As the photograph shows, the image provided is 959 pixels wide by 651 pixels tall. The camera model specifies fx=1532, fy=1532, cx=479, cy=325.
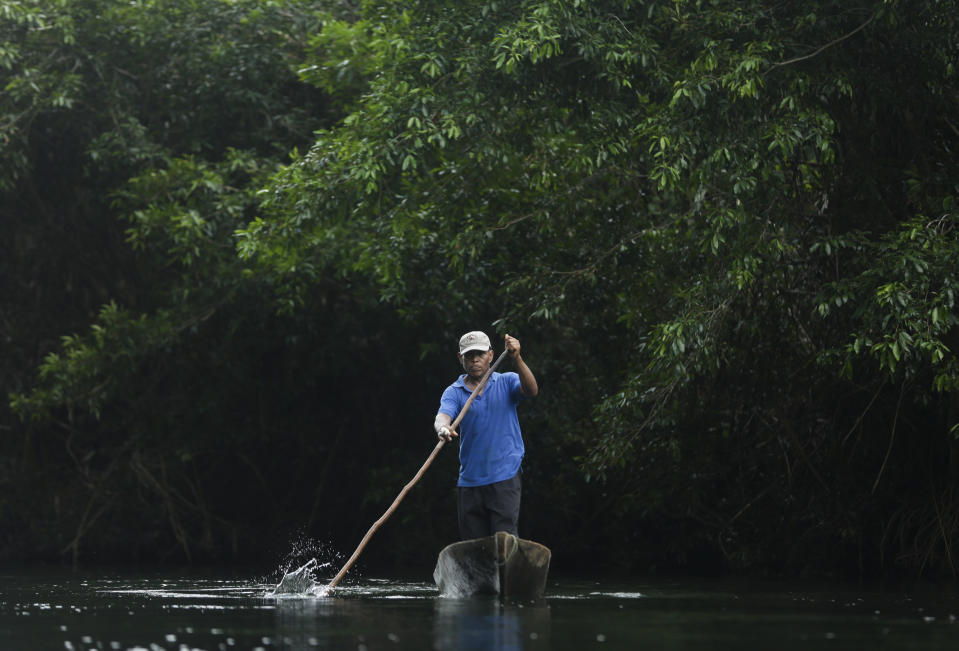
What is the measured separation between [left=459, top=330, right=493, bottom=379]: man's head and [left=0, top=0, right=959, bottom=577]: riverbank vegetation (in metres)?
2.29

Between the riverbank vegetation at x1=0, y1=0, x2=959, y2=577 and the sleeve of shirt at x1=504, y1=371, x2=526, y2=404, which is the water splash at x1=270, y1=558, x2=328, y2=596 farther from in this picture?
the riverbank vegetation at x1=0, y1=0, x2=959, y2=577

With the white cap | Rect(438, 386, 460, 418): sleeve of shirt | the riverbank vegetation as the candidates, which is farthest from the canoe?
the riverbank vegetation

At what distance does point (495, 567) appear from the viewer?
1001cm

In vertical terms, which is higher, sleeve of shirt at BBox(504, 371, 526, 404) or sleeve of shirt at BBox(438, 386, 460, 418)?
sleeve of shirt at BBox(504, 371, 526, 404)

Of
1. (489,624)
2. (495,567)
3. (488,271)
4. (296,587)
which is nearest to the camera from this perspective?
(489,624)

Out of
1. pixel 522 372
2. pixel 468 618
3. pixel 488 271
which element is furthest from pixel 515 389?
pixel 488 271

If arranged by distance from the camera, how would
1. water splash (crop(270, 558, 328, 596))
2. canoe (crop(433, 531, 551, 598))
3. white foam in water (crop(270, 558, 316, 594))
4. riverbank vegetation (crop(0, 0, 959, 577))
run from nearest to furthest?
canoe (crop(433, 531, 551, 598)) → water splash (crop(270, 558, 328, 596)) → white foam in water (crop(270, 558, 316, 594)) → riverbank vegetation (crop(0, 0, 959, 577))

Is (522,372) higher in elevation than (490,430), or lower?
higher

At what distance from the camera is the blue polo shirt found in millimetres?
10281

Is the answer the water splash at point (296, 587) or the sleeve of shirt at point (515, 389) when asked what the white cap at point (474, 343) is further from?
the water splash at point (296, 587)

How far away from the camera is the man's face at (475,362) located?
10.3 m

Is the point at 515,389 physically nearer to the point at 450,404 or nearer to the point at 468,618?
the point at 450,404

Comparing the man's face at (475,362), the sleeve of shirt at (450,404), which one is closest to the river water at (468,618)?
the sleeve of shirt at (450,404)

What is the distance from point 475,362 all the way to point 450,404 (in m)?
0.33
